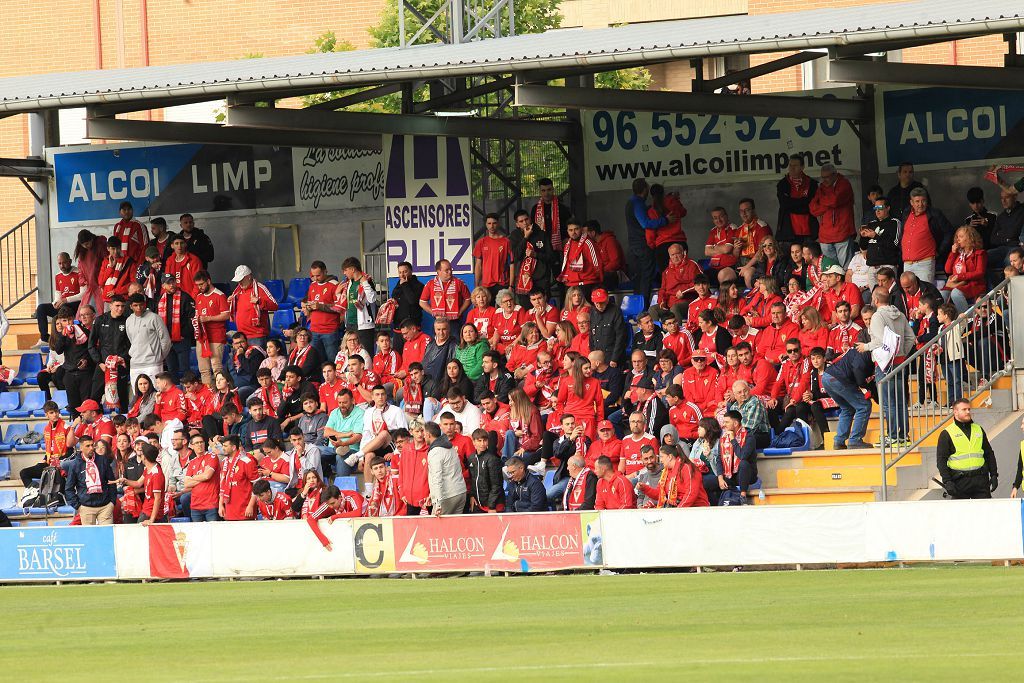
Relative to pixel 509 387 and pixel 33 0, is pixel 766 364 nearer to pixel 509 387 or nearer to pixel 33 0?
pixel 509 387

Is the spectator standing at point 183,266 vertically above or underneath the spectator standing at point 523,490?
above

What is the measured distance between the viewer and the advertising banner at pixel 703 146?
24.5 m

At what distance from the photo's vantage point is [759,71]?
23547 millimetres

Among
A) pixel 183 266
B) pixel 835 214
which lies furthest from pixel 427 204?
pixel 835 214

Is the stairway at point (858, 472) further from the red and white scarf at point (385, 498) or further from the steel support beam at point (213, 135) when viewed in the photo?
the steel support beam at point (213, 135)

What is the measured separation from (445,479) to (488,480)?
514mm

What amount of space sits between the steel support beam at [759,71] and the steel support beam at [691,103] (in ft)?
1.37

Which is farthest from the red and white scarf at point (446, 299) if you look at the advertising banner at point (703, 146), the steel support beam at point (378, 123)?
the advertising banner at point (703, 146)

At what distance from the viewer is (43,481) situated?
2342 cm

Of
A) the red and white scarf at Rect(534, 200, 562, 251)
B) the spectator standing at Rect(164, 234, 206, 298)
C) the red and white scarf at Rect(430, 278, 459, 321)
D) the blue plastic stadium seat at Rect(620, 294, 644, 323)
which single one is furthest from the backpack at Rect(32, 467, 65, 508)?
the blue plastic stadium seat at Rect(620, 294, 644, 323)

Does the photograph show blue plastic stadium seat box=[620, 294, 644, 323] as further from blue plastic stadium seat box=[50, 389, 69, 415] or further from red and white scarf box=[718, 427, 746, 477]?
blue plastic stadium seat box=[50, 389, 69, 415]

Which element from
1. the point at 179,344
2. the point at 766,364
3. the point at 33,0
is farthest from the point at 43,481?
the point at 33,0

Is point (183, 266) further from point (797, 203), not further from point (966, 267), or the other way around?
point (966, 267)

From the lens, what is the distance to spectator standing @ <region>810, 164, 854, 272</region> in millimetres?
22453
